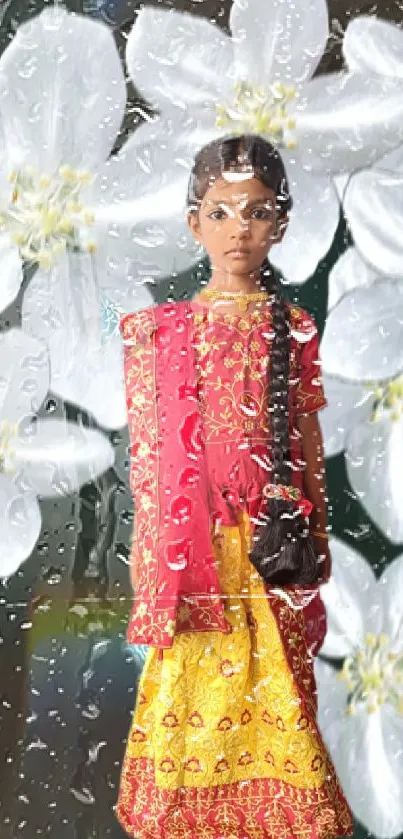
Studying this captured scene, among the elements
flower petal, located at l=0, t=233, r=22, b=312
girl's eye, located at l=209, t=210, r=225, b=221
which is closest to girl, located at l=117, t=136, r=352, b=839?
girl's eye, located at l=209, t=210, r=225, b=221

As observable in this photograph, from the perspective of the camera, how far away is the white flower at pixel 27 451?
0.66 metres

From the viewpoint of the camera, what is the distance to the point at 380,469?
66cm

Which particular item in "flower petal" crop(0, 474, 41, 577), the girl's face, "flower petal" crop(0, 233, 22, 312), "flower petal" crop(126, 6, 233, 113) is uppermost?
"flower petal" crop(126, 6, 233, 113)

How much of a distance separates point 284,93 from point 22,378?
0.85ft

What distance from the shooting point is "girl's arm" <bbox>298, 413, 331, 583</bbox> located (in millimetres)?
625

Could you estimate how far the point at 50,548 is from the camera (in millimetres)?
657

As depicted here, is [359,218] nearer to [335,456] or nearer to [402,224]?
[402,224]

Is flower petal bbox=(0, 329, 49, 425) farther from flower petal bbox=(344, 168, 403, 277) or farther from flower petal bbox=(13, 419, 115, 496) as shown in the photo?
flower petal bbox=(344, 168, 403, 277)

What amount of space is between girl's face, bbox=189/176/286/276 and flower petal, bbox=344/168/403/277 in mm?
57

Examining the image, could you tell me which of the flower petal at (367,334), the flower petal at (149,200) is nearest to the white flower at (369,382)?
the flower petal at (367,334)

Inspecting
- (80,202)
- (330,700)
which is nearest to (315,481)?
(330,700)

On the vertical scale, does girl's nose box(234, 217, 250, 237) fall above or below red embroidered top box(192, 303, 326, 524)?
above

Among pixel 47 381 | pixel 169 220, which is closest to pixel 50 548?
pixel 47 381

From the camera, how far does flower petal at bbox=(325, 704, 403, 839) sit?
0.63 metres
